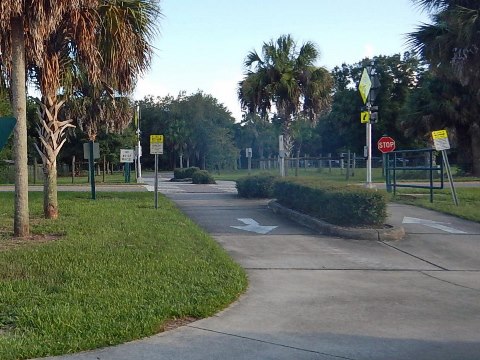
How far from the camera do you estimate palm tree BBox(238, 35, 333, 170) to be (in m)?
26.7

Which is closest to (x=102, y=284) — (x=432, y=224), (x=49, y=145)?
(x=49, y=145)

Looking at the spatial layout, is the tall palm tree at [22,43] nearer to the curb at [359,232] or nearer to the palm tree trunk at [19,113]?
the palm tree trunk at [19,113]

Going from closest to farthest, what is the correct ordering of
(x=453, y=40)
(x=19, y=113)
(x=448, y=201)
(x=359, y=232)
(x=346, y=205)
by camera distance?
(x=19, y=113) < (x=359, y=232) < (x=346, y=205) < (x=453, y=40) < (x=448, y=201)

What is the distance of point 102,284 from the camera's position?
780 centimetres

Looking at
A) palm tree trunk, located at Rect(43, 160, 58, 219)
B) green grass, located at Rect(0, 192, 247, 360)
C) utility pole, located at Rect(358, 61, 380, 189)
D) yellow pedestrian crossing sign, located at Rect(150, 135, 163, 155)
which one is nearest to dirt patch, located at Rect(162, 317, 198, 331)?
green grass, located at Rect(0, 192, 247, 360)

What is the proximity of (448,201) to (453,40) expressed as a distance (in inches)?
213

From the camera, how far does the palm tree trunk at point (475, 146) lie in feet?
132

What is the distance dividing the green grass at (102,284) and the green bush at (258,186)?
996 cm

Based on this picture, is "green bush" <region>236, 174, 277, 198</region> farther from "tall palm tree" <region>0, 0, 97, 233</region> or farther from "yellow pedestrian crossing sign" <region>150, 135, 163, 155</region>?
"tall palm tree" <region>0, 0, 97, 233</region>

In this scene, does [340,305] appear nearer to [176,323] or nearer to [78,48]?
[176,323]

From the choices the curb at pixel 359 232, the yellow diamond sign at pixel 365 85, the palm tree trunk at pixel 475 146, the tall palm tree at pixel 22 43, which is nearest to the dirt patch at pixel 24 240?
the tall palm tree at pixel 22 43

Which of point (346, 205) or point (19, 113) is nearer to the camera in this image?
point (19, 113)

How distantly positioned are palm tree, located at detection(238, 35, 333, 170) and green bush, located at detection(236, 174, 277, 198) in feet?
15.8

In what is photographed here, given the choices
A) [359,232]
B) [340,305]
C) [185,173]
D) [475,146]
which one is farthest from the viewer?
[185,173]
